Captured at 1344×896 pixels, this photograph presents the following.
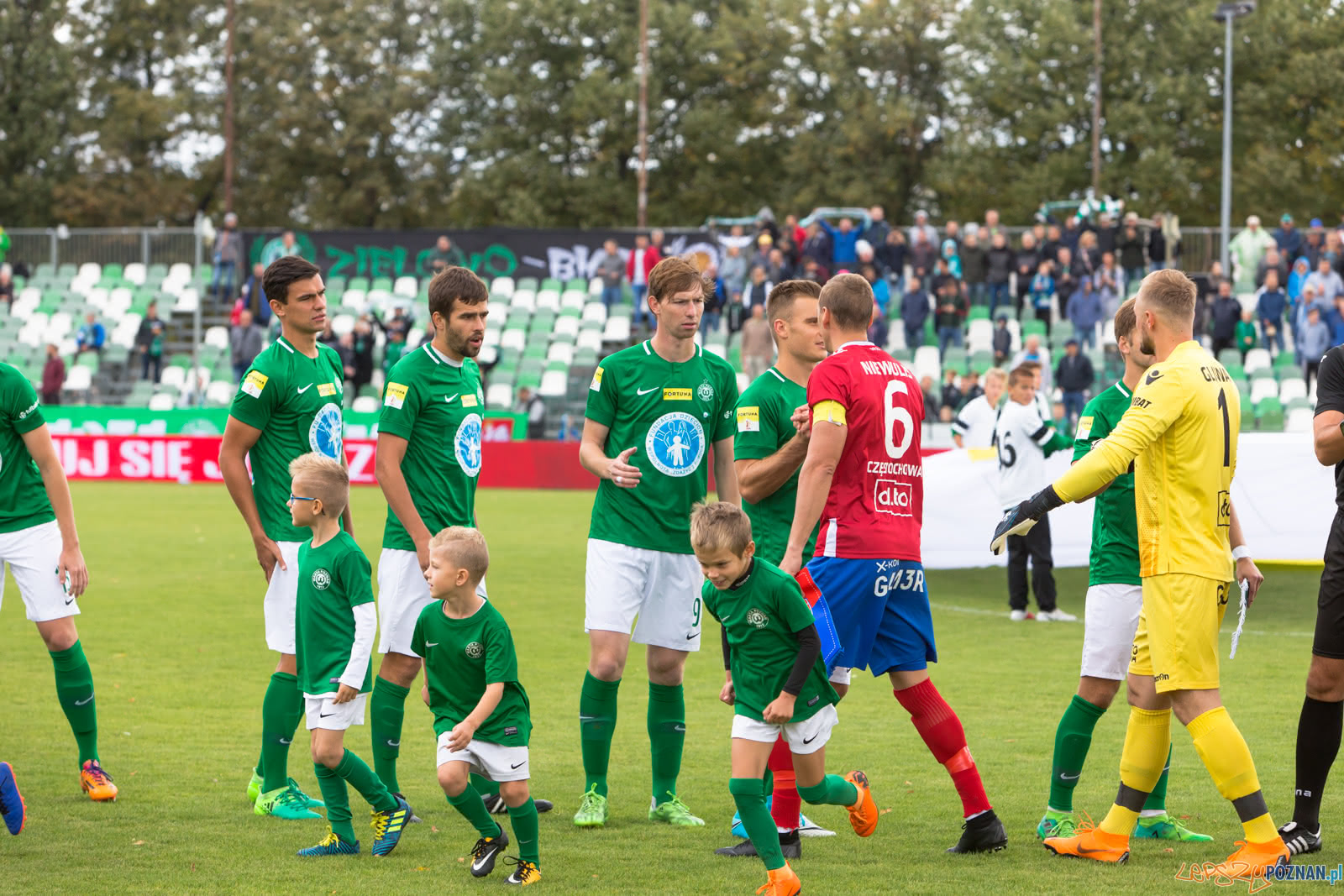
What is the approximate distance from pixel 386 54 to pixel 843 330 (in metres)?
48.7

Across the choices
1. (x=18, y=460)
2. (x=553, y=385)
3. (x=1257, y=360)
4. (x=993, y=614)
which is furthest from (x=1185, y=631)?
(x=553, y=385)

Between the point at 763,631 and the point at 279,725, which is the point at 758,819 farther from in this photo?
the point at 279,725

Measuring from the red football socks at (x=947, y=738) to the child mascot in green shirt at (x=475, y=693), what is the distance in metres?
1.44

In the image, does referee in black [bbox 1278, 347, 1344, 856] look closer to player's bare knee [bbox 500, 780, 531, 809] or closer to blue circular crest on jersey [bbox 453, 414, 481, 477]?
player's bare knee [bbox 500, 780, 531, 809]

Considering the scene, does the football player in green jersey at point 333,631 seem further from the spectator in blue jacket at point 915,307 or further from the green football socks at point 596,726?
the spectator in blue jacket at point 915,307

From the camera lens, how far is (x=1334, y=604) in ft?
18.1

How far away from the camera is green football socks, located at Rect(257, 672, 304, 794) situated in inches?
242

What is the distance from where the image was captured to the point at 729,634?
5.28 metres

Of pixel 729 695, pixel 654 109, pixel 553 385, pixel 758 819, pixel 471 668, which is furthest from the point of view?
pixel 654 109

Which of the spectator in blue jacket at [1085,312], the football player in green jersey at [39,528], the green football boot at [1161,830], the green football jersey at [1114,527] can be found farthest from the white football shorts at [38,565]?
the spectator in blue jacket at [1085,312]

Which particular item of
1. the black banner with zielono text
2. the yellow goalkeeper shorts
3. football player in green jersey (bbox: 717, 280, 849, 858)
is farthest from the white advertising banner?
the black banner with zielono text

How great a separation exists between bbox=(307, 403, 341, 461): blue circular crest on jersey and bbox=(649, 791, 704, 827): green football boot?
2002 millimetres

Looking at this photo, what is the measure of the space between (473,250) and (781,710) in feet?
90.6

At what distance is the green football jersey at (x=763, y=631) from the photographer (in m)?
5.15
